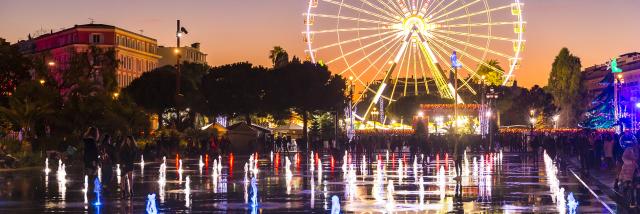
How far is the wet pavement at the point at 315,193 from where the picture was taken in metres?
21.8

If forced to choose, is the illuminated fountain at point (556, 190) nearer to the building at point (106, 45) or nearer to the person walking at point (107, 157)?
the person walking at point (107, 157)

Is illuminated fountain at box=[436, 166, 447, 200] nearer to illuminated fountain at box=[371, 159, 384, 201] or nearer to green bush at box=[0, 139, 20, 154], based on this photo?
illuminated fountain at box=[371, 159, 384, 201]

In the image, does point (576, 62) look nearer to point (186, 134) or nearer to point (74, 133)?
point (186, 134)

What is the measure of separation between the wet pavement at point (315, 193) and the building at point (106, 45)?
113 metres

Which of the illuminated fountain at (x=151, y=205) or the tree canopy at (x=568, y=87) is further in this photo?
the tree canopy at (x=568, y=87)

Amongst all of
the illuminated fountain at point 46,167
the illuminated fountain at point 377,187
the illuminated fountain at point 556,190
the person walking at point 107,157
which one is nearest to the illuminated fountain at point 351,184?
the illuminated fountain at point 377,187

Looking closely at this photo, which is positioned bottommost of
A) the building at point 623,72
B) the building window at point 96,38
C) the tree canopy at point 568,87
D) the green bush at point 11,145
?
the green bush at point 11,145

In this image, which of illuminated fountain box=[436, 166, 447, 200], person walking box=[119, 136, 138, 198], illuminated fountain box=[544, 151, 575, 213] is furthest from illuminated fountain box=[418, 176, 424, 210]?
person walking box=[119, 136, 138, 198]

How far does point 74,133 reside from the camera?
61312 mm

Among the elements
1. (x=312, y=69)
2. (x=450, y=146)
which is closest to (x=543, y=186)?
(x=450, y=146)

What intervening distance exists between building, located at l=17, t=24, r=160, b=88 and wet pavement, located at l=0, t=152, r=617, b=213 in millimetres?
112913

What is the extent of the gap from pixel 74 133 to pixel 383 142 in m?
28.3

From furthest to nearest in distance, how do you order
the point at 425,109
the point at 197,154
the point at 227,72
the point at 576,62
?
the point at 576,62 < the point at 227,72 < the point at 425,109 < the point at 197,154

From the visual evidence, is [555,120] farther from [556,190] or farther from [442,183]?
[556,190]
